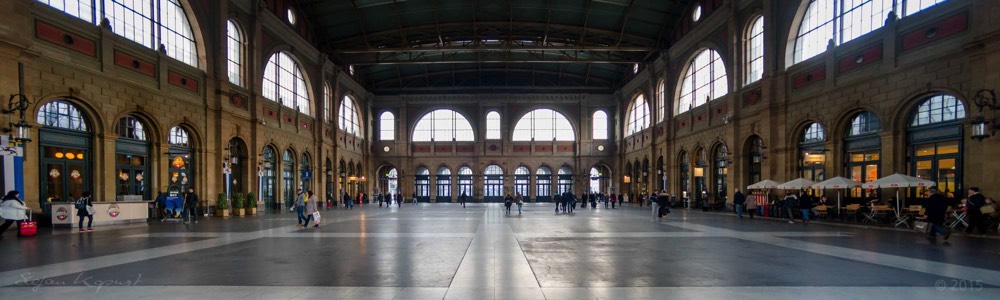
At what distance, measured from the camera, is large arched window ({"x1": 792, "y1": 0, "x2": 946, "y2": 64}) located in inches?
752

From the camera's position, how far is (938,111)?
57.1 feet

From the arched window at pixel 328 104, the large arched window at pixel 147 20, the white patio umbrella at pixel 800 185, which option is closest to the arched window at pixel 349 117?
the arched window at pixel 328 104

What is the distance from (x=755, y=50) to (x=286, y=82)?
26849 mm

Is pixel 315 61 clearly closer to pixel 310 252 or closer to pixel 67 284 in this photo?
pixel 310 252

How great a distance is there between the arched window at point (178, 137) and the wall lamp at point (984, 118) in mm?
27667

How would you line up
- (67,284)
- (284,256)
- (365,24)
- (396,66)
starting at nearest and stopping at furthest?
(67,284), (284,256), (365,24), (396,66)

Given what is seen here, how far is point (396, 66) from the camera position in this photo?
49250 millimetres

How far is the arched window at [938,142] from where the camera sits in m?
16.8

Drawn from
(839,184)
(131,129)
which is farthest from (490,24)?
(839,184)

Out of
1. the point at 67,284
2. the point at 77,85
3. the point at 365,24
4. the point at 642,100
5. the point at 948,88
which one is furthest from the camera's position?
the point at 642,100

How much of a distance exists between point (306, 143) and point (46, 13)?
20.4 metres

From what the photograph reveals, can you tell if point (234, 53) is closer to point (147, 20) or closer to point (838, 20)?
point (147, 20)

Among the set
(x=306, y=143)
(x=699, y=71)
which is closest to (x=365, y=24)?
(x=306, y=143)

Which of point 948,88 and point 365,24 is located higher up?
point 365,24
